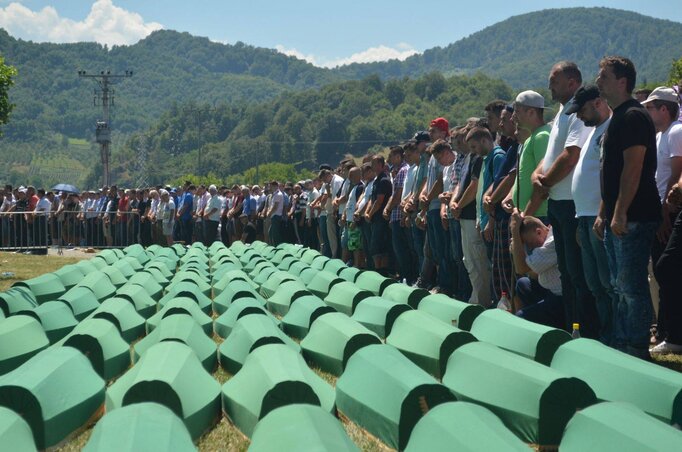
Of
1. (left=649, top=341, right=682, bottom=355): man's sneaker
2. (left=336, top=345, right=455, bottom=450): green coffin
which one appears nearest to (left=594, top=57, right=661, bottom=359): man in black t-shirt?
(left=649, top=341, right=682, bottom=355): man's sneaker

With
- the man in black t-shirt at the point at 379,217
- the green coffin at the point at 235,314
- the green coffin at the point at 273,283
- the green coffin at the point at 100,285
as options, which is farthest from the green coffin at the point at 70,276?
the man in black t-shirt at the point at 379,217

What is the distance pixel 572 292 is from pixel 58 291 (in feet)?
20.3

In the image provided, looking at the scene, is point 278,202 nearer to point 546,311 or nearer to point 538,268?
point 538,268

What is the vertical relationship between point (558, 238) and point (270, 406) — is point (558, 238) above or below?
above

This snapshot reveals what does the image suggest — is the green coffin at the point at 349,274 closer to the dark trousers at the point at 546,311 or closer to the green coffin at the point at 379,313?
the green coffin at the point at 379,313

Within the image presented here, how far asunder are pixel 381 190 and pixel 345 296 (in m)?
4.81

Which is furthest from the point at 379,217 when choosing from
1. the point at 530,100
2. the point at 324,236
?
the point at 530,100

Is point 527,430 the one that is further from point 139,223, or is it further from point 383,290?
point 139,223

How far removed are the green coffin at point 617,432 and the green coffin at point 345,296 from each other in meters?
4.58

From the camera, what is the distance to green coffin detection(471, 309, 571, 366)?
5707 mm

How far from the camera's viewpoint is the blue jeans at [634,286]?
6.02 meters

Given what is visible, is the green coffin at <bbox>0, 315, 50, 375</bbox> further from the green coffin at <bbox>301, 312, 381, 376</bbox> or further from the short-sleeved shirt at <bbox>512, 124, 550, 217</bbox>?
the short-sleeved shirt at <bbox>512, 124, 550, 217</bbox>

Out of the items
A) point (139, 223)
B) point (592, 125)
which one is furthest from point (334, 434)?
point (139, 223)

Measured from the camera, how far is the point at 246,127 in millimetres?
171000
